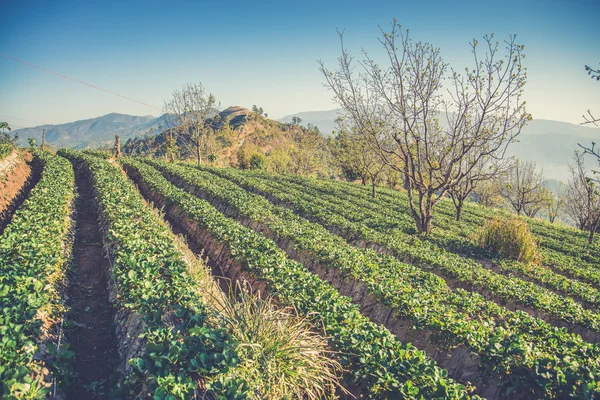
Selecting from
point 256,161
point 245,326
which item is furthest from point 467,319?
point 256,161

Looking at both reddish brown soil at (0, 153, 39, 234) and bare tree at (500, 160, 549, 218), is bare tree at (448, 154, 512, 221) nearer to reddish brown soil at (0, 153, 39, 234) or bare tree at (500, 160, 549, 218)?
bare tree at (500, 160, 549, 218)

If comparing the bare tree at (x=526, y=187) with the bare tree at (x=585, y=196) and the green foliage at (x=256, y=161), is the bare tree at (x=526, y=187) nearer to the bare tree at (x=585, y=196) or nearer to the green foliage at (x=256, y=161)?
the bare tree at (x=585, y=196)

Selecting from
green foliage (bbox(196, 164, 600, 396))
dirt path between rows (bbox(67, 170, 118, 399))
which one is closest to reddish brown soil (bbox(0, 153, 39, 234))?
dirt path between rows (bbox(67, 170, 118, 399))

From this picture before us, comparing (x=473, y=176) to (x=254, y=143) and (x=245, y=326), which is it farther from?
(x=254, y=143)

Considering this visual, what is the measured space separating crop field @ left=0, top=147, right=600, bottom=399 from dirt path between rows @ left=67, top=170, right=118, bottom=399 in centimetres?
3

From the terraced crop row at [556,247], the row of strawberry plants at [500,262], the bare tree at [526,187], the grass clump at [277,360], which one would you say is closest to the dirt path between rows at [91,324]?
the grass clump at [277,360]

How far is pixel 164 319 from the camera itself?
4.93 m

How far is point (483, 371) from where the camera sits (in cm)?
500

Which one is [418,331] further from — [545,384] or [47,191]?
[47,191]

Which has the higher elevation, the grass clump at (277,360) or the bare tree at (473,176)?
the bare tree at (473,176)

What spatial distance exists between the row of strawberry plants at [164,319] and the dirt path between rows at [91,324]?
68 centimetres

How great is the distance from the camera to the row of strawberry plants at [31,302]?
11.6 ft

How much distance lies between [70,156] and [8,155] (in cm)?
748

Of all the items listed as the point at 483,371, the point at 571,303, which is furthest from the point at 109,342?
the point at 571,303
